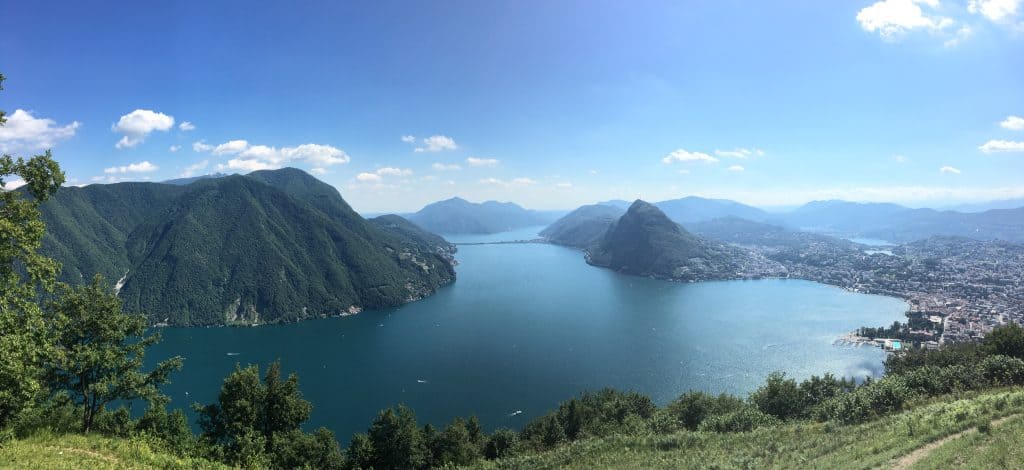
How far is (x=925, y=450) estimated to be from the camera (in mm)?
12883

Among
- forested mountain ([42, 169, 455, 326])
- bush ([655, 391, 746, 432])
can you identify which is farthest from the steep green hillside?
bush ([655, 391, 746, 432])

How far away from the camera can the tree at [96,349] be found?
15148 millimetres

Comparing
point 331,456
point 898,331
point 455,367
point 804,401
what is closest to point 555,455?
point 331,456

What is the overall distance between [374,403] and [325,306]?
8212 centimetres

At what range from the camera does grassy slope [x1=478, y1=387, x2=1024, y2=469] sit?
1204 centimetres

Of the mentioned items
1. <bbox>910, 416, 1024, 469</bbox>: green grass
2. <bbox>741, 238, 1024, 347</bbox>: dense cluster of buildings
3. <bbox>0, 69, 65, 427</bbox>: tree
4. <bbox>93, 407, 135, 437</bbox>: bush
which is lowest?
Result: <bbox>741, 238, 1024, 347</bbox>: dense cluster of buildings

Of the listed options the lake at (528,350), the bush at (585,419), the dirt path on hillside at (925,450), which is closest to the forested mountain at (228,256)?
the lake at (528,350)

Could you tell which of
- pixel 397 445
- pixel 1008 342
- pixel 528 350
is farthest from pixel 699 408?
pixel 528 350

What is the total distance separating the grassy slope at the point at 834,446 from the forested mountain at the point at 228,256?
131 m

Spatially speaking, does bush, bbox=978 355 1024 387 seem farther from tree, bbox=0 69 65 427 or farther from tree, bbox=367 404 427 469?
tree, bbox=0 69 65 427

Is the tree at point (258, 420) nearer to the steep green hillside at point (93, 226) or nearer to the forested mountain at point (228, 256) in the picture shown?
the forested mountain at point (228, 256)

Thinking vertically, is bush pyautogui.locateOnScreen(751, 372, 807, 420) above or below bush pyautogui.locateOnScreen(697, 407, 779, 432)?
below

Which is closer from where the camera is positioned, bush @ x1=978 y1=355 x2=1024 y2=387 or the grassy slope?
the grassy slope

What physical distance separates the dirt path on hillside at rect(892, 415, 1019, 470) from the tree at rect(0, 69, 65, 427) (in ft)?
75.0
